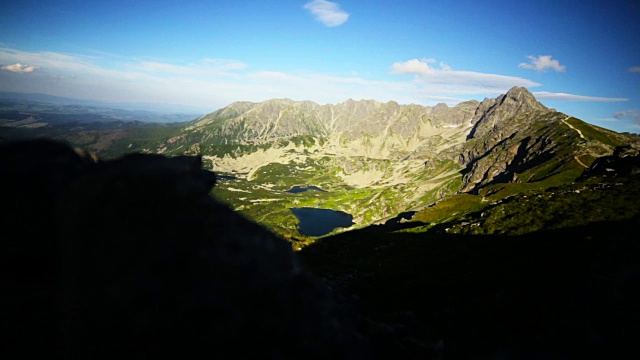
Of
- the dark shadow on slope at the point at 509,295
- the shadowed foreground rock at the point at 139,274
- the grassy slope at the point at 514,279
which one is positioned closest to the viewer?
the shadowed foreground rock at the point at 139,274

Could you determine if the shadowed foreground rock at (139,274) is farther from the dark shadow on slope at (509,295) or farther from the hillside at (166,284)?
the dark shadow on slope at (509,295)

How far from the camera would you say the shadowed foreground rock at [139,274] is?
Answer: 11992 millimetres

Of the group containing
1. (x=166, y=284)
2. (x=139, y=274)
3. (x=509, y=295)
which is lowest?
(x=509, y=295)

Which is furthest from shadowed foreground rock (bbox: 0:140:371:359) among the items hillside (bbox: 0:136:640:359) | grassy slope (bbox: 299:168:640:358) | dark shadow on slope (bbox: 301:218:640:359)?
grassy slope (bbox: 299:168:640:358)

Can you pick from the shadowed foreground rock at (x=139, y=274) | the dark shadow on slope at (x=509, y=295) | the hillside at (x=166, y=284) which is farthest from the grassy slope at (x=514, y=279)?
the shadowed foreground rock at (x=139, y=274)

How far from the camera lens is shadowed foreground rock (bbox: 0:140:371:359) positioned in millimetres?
11992

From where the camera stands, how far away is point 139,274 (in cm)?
1286

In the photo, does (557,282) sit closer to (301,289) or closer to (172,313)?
(301,289)

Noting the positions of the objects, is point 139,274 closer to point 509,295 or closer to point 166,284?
point 166,284

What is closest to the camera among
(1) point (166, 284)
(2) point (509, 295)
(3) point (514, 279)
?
(1) point (166, 284)

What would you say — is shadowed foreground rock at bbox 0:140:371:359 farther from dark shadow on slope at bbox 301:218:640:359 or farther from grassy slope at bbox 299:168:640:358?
grassy slope at bbox 299:168:640:358

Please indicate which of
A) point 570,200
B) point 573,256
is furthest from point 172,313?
point 570,200

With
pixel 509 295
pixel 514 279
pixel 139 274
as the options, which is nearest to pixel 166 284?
pixel 139 274

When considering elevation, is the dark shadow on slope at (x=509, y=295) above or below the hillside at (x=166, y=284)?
below
